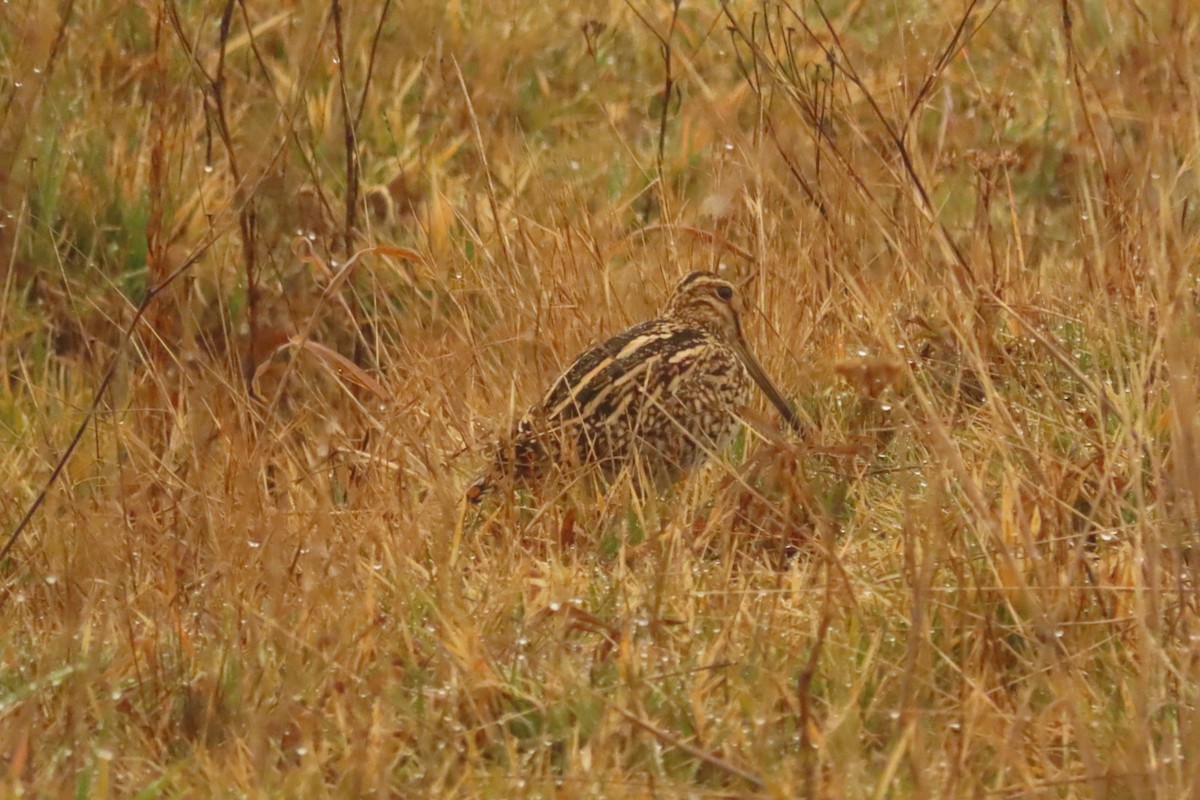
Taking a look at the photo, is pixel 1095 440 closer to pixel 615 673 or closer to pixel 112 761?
pixel 615 673

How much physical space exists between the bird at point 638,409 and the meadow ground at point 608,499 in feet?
0.34

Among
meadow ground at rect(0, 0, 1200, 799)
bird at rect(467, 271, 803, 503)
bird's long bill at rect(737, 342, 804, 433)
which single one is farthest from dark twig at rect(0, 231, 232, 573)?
bird's long bill at rect(737, 342, 804, 433)

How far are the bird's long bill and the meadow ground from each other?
3.8 inches

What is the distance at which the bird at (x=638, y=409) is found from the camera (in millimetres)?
3889

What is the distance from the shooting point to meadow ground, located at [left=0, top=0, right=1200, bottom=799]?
273cm

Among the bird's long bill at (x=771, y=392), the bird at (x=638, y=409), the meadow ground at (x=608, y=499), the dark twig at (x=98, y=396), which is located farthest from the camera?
the bird's long bill at (x=771, y=392)

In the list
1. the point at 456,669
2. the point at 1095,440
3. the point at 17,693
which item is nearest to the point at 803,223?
the point at 1095,440

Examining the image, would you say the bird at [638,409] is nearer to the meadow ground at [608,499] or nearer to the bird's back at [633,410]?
the bird's back at [633,410]

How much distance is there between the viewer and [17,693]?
293cm

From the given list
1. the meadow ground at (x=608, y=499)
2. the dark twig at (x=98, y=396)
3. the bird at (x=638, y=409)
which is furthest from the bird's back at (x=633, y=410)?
the dark twig at (x=98, y=396)

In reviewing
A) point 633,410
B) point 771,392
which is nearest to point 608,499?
point 633,410

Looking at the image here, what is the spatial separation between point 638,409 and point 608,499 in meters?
0.41

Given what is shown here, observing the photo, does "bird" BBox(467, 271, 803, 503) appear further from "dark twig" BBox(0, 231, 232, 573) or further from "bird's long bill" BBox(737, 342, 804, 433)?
"dark twig" BBox(0, 231, 232, 573)

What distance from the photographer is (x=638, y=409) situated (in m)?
4.04
